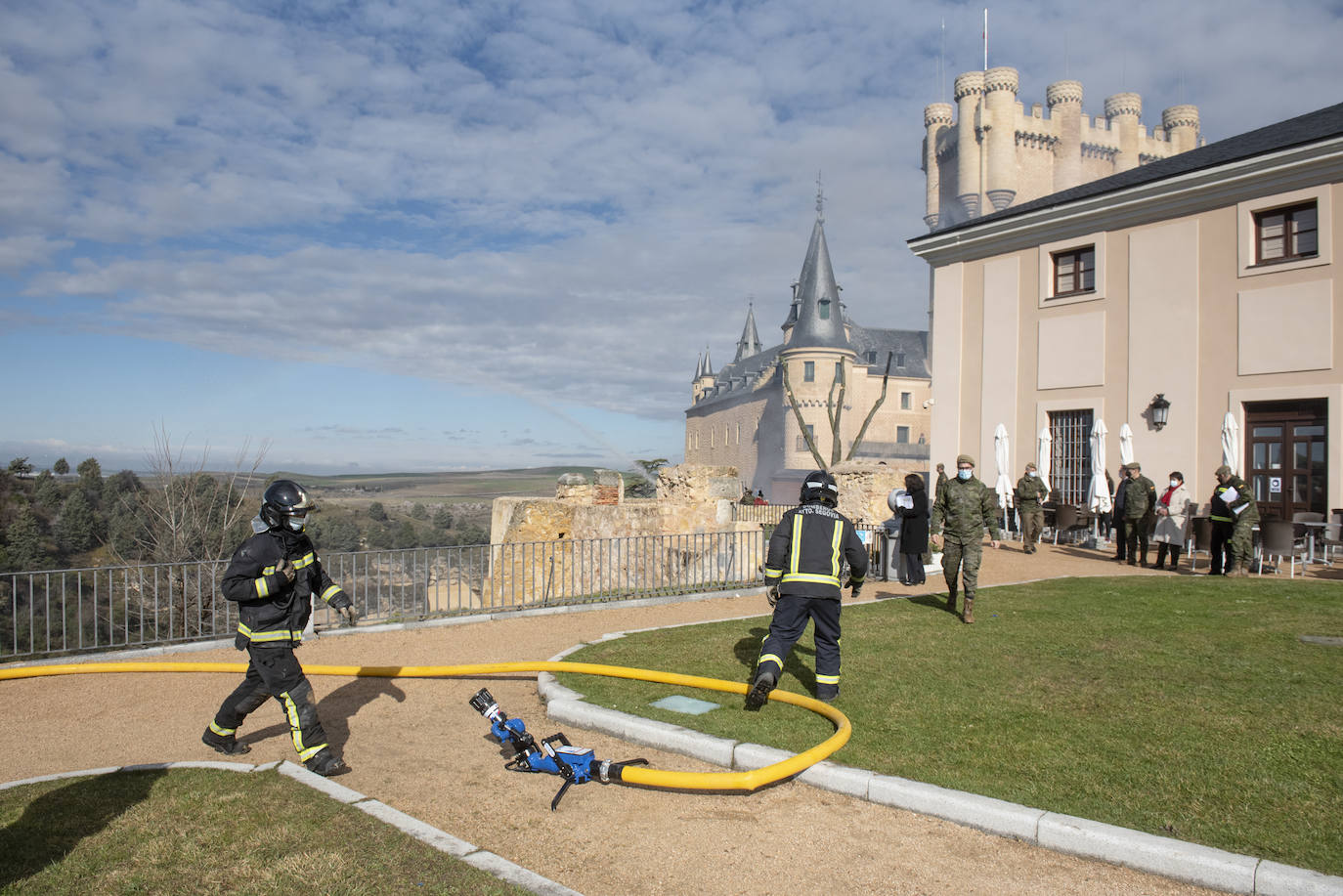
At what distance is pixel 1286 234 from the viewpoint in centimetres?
1742

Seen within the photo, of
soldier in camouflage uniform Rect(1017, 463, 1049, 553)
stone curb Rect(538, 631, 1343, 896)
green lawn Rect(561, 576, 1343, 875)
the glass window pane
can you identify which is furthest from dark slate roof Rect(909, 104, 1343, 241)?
stone curb Rect(538, 631, 1343, 896)

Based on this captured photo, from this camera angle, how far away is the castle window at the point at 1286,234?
17047mm

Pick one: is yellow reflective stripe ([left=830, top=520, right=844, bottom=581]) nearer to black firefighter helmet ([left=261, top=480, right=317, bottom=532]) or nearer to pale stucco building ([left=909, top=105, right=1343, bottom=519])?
black firefighter helmet ([left=261, top=480, right=317, bottom=532])

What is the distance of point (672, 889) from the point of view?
3.81 m

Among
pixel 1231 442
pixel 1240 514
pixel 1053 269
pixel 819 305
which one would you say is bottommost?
pixel 1240 514

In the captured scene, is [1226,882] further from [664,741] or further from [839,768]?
[664,741]

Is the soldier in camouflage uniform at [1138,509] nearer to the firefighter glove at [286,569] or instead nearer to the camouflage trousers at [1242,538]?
the camouflage trousers at [1242,538]

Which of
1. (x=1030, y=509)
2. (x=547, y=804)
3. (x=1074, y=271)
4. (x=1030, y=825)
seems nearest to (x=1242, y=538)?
(x=1030, y=509)

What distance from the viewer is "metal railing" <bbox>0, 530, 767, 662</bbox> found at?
9.72m

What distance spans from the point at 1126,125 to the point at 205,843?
284 feet

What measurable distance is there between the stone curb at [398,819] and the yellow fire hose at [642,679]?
3.77ft

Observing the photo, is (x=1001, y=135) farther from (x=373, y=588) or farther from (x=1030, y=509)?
(x=373, y=588)

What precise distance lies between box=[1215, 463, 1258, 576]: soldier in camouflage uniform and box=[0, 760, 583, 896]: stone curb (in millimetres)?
13238

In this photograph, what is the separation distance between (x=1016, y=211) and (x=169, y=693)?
71.3 feet
